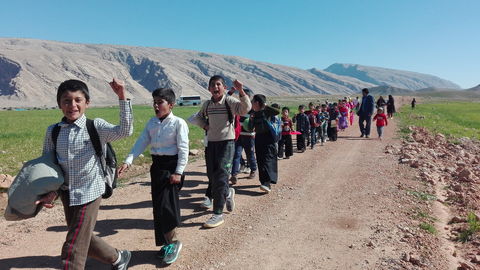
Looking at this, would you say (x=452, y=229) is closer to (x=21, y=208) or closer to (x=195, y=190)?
(x=195, y=190)

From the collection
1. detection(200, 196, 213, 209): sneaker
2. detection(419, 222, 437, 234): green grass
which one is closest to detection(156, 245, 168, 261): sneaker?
detection(200, 196, 213, 209): sneaker

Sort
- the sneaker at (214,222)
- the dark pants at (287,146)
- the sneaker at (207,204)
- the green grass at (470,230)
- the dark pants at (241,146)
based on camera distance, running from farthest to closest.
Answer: the dark pants at (287,146)
the dark pants at (241,146)
the sneaker at (207,204)
the sneaker at (214,222)
the green grass at (470,230)

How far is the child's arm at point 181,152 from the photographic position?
3975 millimetres

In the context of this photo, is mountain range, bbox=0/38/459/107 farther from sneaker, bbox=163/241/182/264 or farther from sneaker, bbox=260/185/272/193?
sneaker, bbox=163/241/182/264

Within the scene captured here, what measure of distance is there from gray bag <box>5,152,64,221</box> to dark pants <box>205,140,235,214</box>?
8.21ft

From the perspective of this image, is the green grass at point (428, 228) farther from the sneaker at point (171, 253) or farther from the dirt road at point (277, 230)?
the sneaker at point (171, 253)

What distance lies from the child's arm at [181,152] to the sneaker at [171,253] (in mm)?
837

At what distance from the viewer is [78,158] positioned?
3182 mm

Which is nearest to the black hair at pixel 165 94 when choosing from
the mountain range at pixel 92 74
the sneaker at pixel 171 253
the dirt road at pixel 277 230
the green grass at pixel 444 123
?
the sneaker at pixel 171 253

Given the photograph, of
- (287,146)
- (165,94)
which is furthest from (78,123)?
(287,146)

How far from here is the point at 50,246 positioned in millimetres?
4559

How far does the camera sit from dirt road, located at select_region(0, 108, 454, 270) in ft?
13.6

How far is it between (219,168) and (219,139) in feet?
1.53

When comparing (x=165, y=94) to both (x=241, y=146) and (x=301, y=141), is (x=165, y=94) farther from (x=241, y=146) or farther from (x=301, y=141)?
(x=301, y=141)
